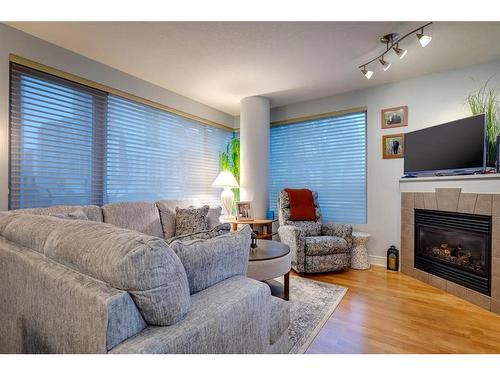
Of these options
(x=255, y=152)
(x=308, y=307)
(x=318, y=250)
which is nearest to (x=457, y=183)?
(x=318, y=250)

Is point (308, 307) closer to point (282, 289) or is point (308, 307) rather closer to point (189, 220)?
point (282, 289)

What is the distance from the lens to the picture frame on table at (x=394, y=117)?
3.30 meters

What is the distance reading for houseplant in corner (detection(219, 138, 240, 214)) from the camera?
173 inches

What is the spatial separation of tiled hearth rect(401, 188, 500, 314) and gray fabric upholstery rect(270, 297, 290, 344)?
216cm

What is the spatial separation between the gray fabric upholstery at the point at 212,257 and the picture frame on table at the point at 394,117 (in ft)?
10.0

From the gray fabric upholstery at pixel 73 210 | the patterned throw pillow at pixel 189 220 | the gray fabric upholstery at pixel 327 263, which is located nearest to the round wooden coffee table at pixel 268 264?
the gray fabric upholstery at pixel 327 263

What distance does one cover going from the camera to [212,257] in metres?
1.03

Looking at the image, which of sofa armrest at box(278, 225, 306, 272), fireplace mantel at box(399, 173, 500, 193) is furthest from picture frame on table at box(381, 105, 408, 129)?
sofa armrest at box(278, 225, 306, 272)

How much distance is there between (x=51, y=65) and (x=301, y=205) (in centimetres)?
321

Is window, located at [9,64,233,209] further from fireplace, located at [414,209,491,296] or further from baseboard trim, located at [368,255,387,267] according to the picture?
fireplace, located at [414,209,491,296]

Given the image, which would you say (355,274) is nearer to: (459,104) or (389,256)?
(389,256)

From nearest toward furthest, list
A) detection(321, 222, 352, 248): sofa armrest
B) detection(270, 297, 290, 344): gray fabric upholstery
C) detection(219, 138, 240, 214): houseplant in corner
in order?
detection(270, 297, 290, 344): gray fabric upholstery < detection(321, 222, 352, 248): sofa armrest < detection(219, 138, 240, 214): houseplant in corner

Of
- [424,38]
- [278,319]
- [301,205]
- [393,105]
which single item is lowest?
[278,319]

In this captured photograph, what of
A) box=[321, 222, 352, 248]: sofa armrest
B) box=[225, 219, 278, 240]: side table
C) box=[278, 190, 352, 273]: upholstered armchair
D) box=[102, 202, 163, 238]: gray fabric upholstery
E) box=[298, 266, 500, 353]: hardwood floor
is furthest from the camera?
box=[225, 219, 278, 240]: side table
